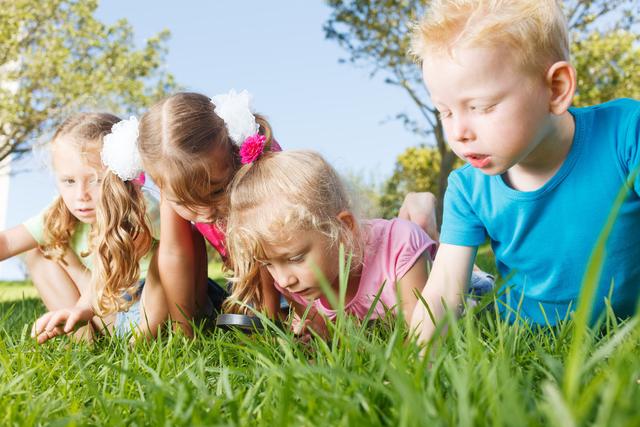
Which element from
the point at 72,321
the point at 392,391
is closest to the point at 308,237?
the point at 72,321

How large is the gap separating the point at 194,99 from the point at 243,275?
2.65 ft

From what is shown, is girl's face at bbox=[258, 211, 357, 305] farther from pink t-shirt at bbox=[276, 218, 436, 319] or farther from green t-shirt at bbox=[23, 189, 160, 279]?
green t-shirt at bbox=[23, 189, 160, 279]

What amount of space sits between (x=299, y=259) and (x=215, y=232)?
0.71 m

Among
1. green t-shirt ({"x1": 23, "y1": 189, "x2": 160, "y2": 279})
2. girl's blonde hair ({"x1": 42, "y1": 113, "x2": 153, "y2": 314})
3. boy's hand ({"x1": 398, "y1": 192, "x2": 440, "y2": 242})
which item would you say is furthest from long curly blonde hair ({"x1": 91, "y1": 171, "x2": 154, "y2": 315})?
boy's hand ({"x1": 398, "y1": 192, "x2": 440, "y2": 242})

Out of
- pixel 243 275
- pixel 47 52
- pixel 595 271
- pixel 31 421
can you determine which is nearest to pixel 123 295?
pixel 243 275

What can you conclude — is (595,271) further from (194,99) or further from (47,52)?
(47,52)

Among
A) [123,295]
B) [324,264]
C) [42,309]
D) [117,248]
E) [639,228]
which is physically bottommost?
[42,309]

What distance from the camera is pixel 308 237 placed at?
2588mm

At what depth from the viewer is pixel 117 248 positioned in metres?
3.11

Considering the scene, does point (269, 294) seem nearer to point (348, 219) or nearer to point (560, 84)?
point (348, 219)

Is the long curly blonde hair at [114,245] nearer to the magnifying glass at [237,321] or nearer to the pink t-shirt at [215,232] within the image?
the pink t-shirt at [215,232]

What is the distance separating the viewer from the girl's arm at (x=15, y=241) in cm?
372

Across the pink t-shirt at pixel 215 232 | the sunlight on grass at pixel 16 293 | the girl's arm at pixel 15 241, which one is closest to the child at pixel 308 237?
the pink t-shirt at pixel 215 232

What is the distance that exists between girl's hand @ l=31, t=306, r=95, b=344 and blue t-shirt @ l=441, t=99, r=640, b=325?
1.46 meters
